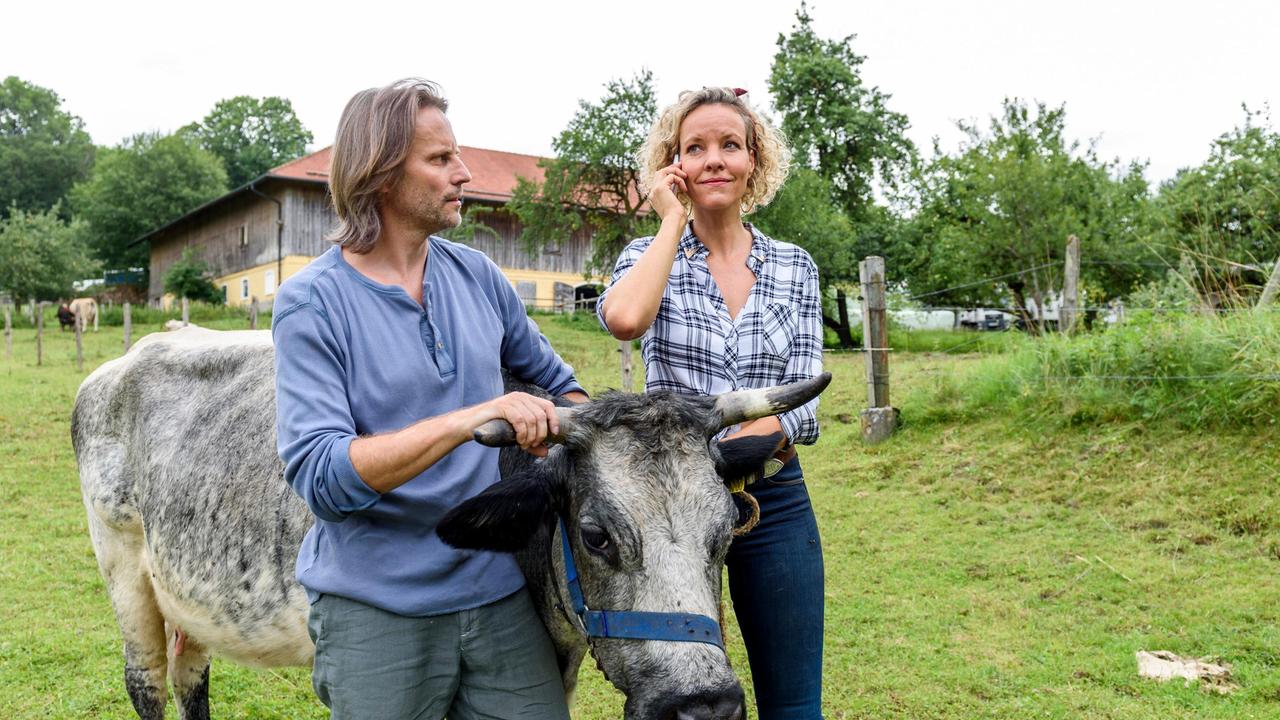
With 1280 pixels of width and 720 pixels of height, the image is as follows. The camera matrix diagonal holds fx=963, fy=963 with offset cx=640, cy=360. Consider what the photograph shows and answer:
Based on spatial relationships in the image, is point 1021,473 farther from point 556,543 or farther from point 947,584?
point 556,543

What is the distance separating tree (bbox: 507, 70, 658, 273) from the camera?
30219mm

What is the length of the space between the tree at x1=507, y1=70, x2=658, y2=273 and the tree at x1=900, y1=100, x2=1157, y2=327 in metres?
9.99

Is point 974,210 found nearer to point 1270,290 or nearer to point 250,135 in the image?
point 1270,290

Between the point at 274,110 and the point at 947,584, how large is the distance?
3087 inches

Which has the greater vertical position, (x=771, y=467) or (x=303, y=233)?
(x=303, y=233)

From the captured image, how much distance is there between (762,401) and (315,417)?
1209 mm

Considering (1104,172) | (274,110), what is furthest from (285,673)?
(274,110)

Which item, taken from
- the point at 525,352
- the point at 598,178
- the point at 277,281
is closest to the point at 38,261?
the point at 277,281

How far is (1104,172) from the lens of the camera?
1319 inches

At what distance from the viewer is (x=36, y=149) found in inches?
2968

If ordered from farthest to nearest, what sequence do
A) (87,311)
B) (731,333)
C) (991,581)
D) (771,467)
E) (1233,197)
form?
(87,311) < (1233,197) < (991,581) < (731,333) < (771,467)

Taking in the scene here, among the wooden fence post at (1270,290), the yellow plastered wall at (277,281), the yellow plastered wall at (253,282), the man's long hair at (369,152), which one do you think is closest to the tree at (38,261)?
the yellow plastered wall at (277,281)

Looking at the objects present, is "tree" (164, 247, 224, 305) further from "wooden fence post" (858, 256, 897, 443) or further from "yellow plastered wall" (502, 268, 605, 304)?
"wooden fence post" (858, 256, 897, 443)

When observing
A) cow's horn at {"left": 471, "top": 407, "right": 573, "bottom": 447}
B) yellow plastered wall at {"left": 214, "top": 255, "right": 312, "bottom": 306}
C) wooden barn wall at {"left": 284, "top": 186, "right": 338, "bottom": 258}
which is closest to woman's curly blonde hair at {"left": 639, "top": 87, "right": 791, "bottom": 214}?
cow's horn at {"left": 471, "top": 407, "right": 573, "bottom": 447}
